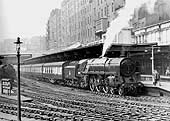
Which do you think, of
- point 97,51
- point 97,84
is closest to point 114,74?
point 97,84

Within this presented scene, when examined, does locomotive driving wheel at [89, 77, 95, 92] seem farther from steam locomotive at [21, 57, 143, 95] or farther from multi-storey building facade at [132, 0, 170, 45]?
multi-storey building facade at [132, 0, 170, 45]

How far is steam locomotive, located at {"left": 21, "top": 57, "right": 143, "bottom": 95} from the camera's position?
7750 mm

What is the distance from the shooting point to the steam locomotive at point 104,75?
25.4ft

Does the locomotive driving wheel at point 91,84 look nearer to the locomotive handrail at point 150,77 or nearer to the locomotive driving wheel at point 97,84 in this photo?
the locomotive driving wheel at point 97,84

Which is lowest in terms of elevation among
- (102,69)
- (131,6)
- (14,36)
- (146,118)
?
(146,118)

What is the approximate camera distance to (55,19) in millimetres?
6527

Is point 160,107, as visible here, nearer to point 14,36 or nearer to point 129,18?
point 129,18

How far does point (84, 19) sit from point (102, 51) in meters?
2.36

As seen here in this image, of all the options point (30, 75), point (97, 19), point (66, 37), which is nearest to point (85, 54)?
point (66, 37)

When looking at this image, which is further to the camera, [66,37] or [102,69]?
[102,69]

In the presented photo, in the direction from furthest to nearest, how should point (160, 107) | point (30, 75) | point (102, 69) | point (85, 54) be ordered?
point (30, 75), point (85, 54), point (102, 69), point (160, 107)

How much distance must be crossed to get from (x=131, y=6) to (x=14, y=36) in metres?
2.94

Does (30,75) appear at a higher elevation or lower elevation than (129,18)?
lower

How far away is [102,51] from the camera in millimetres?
8641
